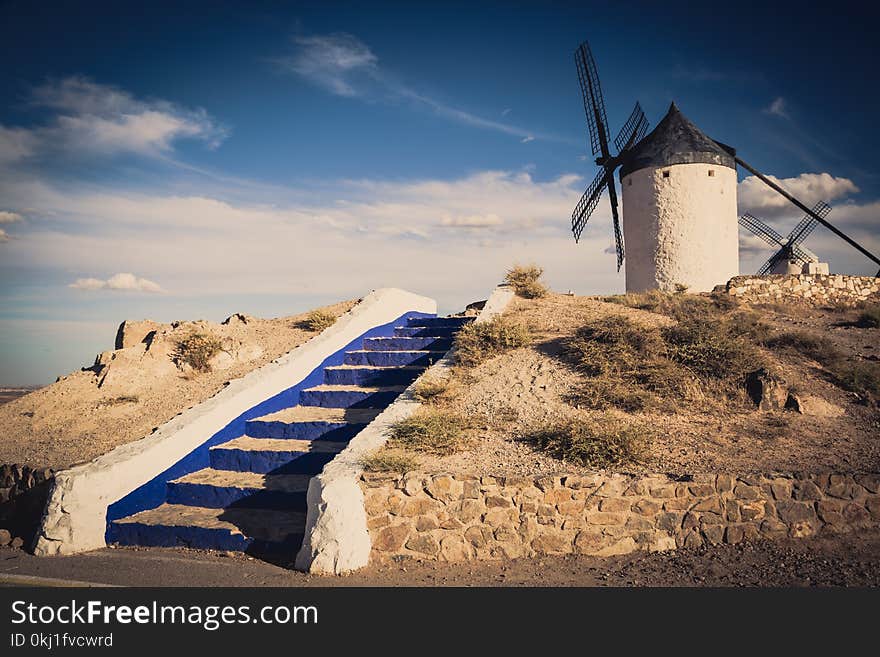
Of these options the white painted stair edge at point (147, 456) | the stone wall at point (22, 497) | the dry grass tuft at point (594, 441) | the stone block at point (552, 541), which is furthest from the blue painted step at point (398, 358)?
the stone wall at point (22, 497)

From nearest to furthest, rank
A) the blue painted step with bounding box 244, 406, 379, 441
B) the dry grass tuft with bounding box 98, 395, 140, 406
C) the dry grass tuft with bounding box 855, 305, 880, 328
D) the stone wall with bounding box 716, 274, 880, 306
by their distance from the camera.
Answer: the blue painted step with bounding box 244, 406, 379, 441
the dry grass tuft with bounding box 98, 395, 140, 406
the dry grass tuft with bounding box 855, 305, 880, 328
the stone wall with bounding box 716, 274, 880, 306

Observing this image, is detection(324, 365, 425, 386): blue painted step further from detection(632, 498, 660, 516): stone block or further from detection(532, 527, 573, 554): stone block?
detection(632, 498, 660, 516): stone block

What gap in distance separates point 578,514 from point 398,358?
503cm

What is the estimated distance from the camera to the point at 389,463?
5336mm

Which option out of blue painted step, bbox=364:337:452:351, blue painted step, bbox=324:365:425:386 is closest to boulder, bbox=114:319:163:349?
blue painted step, bbox=324:365:425:386

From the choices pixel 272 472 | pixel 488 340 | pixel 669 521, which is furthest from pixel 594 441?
pixel 272 472

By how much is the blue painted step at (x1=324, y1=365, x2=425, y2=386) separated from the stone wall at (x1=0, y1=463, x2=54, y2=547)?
412 cm

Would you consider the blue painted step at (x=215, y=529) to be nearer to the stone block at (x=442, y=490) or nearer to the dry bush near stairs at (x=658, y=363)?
the stone block at (x=442, y=490)

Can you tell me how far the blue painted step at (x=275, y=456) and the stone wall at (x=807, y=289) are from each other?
35.6ft

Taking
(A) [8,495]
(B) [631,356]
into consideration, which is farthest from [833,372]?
(A) [8,495]

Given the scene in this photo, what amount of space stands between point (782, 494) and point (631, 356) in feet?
9.24

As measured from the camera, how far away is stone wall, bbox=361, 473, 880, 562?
5062 millimetres

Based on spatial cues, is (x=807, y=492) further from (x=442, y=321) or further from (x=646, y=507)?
(x=442, y=321)

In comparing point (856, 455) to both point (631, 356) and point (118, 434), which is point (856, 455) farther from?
point (118, 434)
